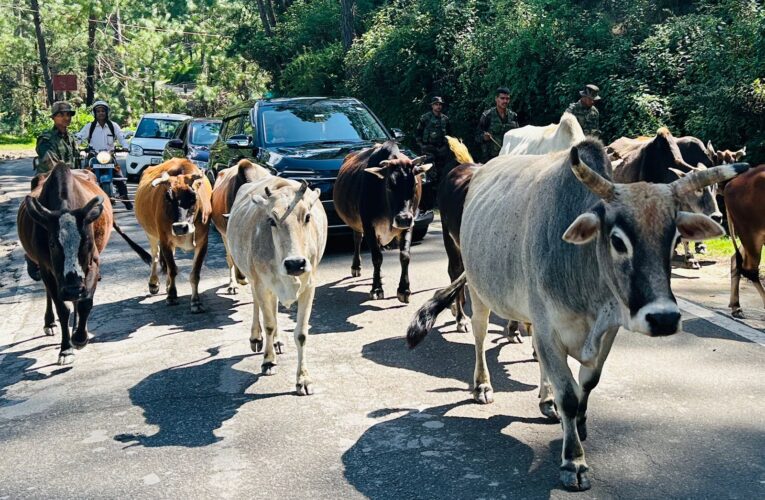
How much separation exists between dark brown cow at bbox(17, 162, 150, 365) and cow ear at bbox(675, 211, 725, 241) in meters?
5.43

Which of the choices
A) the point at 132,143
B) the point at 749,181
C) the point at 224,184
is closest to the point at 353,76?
the point at 132,143

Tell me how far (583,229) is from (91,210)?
5176 millimetres

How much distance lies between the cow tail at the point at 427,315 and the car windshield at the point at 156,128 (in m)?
20.2

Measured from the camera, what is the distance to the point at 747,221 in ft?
30.3

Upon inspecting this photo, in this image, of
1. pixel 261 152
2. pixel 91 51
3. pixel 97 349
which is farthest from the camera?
pixel 91 51

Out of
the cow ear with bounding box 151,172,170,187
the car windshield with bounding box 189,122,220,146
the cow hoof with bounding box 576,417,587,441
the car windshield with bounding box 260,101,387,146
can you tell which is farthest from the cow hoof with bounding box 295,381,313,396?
the car windshield with bounding box 189,122,220,146

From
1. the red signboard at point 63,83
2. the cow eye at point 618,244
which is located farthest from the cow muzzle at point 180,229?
the red signboard at point 63,83

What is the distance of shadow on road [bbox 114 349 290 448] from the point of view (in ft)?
20.5

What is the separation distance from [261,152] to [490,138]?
3.64 metres

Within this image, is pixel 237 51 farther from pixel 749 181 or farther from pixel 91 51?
pixel 749 181

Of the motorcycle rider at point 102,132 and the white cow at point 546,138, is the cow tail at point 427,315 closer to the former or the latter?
the white cow at point 546,138

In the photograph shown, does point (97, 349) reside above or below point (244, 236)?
below

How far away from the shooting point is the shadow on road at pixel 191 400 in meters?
6.24

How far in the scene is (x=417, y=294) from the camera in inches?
408
